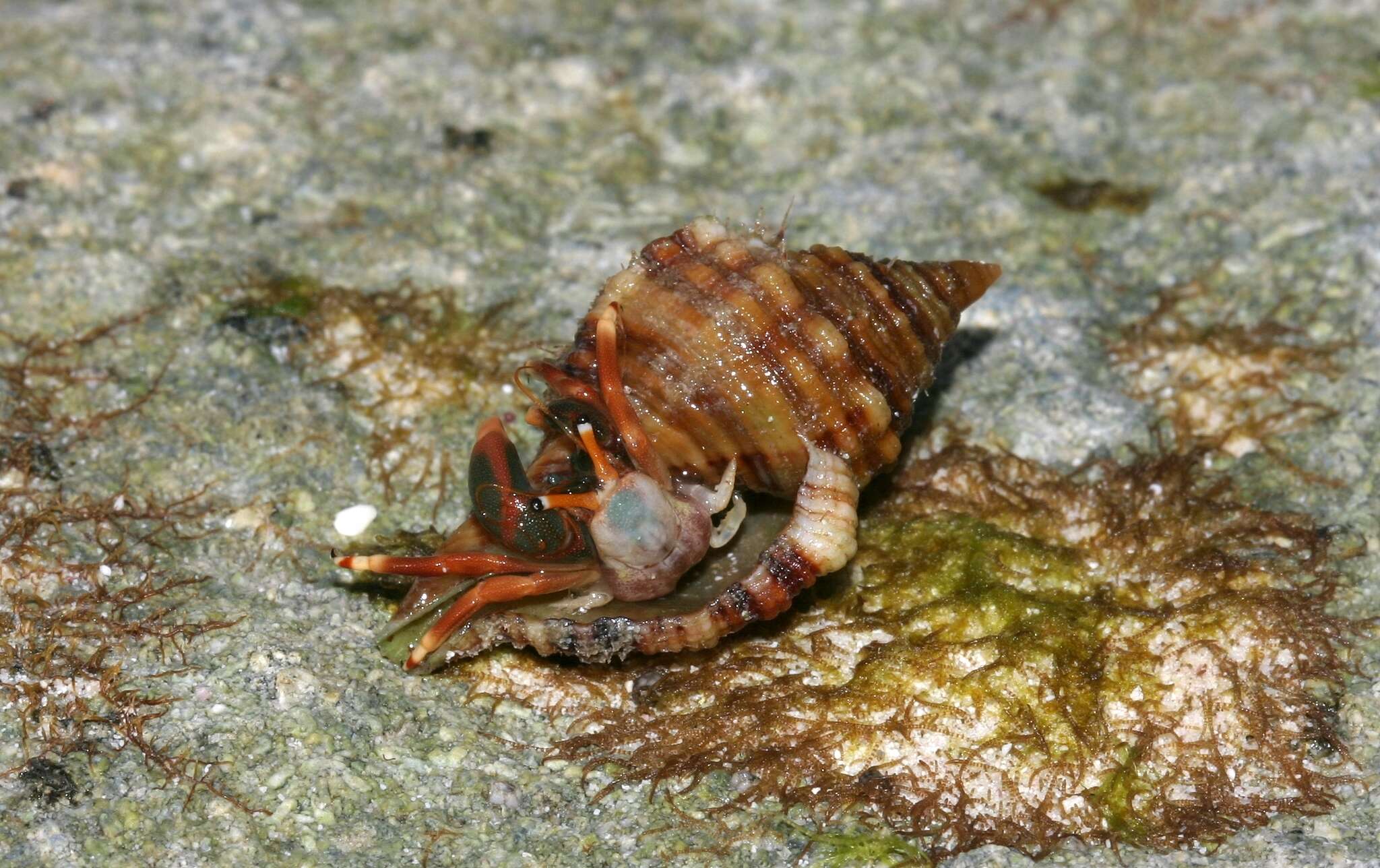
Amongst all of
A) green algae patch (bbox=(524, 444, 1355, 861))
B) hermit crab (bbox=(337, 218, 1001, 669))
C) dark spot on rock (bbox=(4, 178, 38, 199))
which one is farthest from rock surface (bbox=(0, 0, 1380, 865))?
hermit crab (bbox=(337, 218, 1001, 669))

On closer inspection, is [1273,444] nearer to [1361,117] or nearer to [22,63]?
[1361,117]

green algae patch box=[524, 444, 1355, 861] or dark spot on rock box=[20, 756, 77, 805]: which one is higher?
green algae patch box=[524, 444, 1355, 861]

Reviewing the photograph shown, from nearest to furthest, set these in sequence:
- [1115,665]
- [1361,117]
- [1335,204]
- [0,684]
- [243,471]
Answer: [0,684], [1115,665], [243,471], [1335,204], [1361,117]

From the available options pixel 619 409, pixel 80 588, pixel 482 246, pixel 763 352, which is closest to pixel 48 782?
pixel 80 588

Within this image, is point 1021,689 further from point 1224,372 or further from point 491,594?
point 1224,372

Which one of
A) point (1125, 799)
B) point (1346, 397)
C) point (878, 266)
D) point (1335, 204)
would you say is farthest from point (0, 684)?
point (1335, 204)

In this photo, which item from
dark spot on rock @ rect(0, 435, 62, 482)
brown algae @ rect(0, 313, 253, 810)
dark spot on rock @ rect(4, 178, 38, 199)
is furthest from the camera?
dark spot on rock @ rect(4, 178, 38, 199)

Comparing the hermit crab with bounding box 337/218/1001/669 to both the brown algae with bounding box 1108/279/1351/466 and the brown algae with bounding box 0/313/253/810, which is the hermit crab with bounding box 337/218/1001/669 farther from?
the brown algae with bounding box 1108/279/1351/466

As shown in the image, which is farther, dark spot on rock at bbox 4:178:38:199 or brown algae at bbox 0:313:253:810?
dark spot on rock at bbox 4:178:38:199
